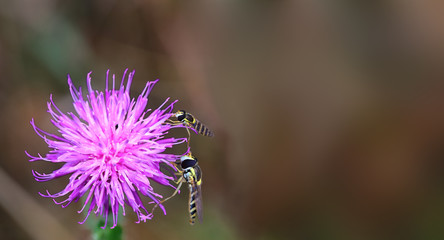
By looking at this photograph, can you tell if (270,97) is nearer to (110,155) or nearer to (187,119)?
(187,119)

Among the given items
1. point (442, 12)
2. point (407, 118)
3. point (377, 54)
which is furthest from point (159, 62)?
point (442, 12)

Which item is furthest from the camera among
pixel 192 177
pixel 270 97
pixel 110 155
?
pixel 270 97

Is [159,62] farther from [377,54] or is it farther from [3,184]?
[377,54]

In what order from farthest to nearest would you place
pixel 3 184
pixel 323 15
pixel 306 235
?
pixel 323 15 → pixel 306 235 → pixel 3 184

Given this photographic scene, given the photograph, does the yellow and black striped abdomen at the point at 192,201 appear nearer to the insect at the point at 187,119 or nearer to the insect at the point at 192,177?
the insect at the point at 192,177

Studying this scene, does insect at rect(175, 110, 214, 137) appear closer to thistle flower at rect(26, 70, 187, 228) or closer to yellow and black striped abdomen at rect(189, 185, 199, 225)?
thistle flower at rect(26, 70, 187, 228)

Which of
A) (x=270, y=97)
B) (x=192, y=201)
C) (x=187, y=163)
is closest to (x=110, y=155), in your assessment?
(x=187, y=163)

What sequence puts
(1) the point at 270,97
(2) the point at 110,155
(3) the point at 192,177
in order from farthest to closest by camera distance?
1. (1) the point at 270,97
2. (3) the point at 192,177
3. (2) the point at 110,155
